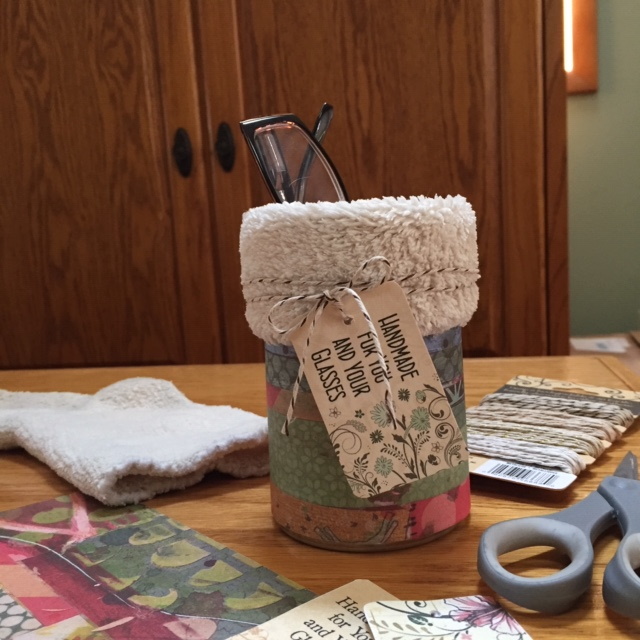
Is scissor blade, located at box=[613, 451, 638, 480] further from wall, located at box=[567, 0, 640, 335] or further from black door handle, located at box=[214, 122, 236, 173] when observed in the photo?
wall, located at box=[567, 0, 640, 335]

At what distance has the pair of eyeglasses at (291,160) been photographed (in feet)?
1.24

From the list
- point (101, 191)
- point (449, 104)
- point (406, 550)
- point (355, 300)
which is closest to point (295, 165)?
point (355, 300)

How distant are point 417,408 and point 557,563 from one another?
0.32 ft

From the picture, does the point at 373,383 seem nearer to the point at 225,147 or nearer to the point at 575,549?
the point at 575,549

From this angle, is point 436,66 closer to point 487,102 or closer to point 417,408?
point 487,102

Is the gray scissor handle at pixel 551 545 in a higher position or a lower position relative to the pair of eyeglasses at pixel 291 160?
lower

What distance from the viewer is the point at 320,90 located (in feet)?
3.93

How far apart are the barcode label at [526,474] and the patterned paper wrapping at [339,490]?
59 mm

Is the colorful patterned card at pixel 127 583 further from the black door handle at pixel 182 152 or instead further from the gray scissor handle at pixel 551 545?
the black door handle at pixel 182 152

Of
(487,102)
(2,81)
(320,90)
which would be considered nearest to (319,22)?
(320,90)

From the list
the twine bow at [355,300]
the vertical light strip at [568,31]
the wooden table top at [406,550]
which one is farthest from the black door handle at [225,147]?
the twine bow at [355,300]

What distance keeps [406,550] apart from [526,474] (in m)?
0.11

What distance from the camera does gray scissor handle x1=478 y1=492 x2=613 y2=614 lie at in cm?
28

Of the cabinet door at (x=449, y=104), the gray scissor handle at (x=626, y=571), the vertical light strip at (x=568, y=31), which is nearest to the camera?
the gray scissor handle at (x=626, y=571)
